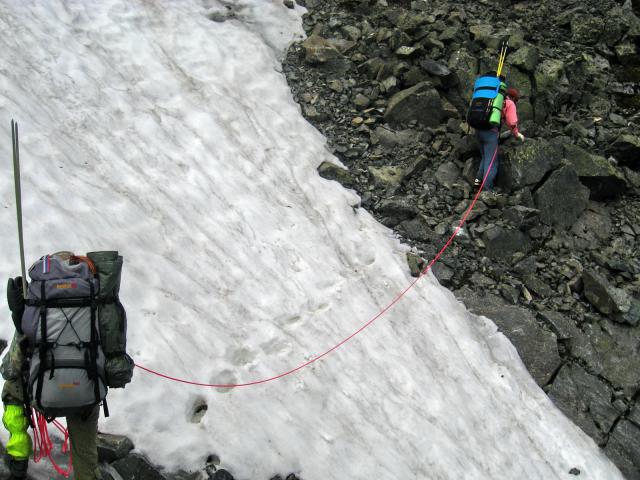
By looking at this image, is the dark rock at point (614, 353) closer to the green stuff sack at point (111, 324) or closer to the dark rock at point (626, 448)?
the dark rock at point (626, 448)

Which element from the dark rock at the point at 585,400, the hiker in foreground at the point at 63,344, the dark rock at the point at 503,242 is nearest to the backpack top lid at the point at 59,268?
the hiker in foreground at the point at 63,344

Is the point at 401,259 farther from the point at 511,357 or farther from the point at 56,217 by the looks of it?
the point at 56,217

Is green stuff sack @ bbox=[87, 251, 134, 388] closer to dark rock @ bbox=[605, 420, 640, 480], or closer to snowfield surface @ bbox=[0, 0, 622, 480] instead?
snowfield surface @ bbox=[0, 0, 622, 480]

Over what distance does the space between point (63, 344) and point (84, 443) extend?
107 centimetres

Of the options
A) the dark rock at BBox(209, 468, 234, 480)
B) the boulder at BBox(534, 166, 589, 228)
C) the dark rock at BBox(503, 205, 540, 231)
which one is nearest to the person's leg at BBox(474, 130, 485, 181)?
the dark rock at BBox(503, 205, 540, 231)

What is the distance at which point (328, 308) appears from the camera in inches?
339

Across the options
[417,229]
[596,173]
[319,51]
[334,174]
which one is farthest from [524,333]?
[319,51]

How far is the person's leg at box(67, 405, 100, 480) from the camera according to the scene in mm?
4691

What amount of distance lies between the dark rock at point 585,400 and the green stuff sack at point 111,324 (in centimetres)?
711

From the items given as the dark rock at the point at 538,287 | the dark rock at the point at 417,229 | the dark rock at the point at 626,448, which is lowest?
the dark rock at the point at 626,448

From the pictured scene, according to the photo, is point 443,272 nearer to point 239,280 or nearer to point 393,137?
point 393,137

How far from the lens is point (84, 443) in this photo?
187 inches

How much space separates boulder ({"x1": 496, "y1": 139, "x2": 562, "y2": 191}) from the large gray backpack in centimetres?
891

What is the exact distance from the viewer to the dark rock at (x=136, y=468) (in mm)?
5566
